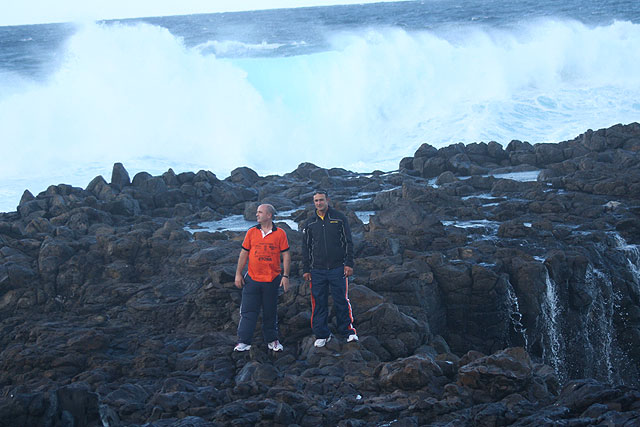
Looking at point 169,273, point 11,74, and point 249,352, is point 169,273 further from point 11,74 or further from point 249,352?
point 11,74

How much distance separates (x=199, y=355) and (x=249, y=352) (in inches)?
22.0

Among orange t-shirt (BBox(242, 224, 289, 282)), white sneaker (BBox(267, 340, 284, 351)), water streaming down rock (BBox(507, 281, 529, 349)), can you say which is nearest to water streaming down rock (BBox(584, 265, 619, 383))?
water streaming down rock (BBox(507, 281, 529, 349))

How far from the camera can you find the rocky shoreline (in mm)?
5914

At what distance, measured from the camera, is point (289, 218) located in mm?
13609

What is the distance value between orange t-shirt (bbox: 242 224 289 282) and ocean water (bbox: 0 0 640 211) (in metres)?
14.4

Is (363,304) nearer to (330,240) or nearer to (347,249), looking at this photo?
(347,249)

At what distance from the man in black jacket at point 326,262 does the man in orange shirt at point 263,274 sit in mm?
291

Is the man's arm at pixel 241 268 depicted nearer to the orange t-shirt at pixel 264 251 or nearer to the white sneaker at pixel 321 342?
the orange t-shirt at pixel 264 251

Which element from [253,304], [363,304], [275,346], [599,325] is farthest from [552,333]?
[253,304]

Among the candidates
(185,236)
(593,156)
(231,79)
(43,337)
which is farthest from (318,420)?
(231,79)

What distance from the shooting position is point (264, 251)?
729cm

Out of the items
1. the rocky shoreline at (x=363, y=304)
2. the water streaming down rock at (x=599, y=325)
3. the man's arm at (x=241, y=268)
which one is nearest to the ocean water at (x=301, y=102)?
the rocky shoreline at (x=363, y=304)

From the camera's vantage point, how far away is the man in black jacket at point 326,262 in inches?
288

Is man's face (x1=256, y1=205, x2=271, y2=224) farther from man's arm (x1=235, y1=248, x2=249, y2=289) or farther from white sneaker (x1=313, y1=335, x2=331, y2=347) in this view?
white sneaker (x1=313, y1=335, x2=331, y2=347)
